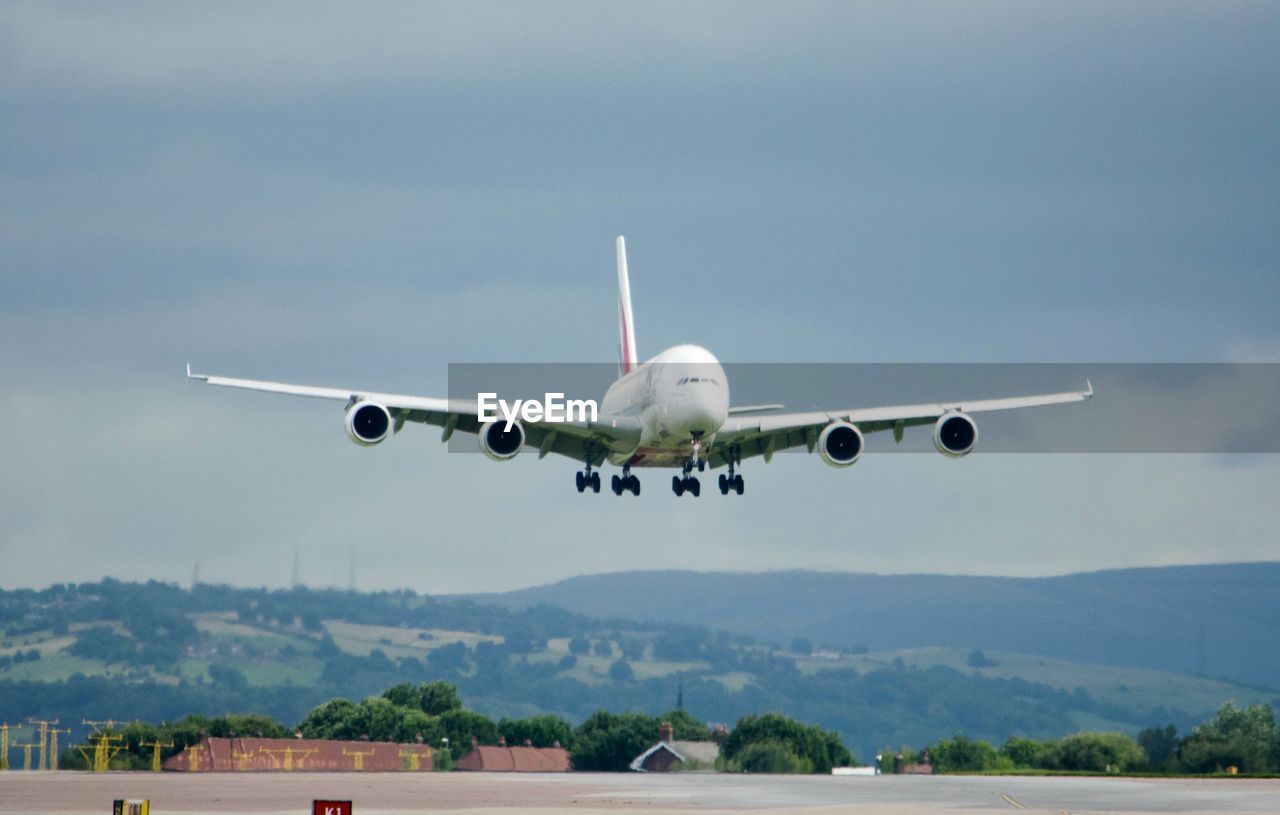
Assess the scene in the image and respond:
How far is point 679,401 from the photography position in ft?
191

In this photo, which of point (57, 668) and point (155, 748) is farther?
point (57, 668)

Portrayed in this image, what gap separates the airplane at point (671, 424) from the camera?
5900cm

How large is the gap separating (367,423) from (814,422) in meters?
14.9

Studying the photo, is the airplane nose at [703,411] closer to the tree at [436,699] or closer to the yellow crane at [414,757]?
the yellow crane at [414,757]

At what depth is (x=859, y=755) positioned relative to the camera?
554 feet

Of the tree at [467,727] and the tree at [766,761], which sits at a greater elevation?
the tree at [467,727]

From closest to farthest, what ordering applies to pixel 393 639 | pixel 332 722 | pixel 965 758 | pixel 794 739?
1. pixel 794 739
2. pixel 965 758
3. pixel 332 722
4. pixel 393 639

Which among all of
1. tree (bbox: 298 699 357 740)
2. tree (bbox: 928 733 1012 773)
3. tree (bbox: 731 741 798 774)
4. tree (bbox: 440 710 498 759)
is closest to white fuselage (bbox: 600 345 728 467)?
tree (bbox: 731 741 798 774)

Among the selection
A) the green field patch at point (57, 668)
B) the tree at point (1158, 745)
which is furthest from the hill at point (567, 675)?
the tree at point (1158, 745)

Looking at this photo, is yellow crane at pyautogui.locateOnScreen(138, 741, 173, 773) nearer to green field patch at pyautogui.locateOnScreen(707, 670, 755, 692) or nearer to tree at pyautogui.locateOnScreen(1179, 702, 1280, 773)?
tree at pyautogui.locateOnScreen(1179, 702, 1280, 773)

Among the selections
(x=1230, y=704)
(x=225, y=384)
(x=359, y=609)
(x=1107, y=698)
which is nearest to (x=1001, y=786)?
(x=225, y=384)

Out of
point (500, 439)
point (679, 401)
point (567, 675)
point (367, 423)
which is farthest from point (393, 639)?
point (679, 401)

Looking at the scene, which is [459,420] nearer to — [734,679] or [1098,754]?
[1098,754]

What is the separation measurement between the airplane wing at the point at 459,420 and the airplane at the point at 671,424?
0.14 ft
